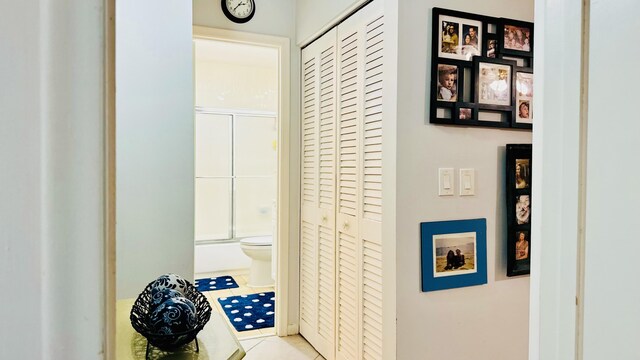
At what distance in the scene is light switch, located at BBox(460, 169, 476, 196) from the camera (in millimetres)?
2014

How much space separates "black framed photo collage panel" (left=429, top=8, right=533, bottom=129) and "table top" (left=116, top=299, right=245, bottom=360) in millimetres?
1273

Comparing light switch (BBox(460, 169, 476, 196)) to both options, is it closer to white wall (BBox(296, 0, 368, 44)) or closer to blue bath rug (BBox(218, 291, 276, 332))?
white wall (BBox(296, 0, 368, 44))

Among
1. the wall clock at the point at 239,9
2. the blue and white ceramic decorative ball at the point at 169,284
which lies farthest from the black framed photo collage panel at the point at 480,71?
the wall clock at the point at 239,9

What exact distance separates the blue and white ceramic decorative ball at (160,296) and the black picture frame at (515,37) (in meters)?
1.80

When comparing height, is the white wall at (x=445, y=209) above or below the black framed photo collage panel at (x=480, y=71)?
below

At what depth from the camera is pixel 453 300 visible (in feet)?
6.58

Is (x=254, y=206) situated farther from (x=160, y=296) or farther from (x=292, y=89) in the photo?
(x=160, y=296)

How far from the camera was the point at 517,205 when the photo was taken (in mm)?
2107

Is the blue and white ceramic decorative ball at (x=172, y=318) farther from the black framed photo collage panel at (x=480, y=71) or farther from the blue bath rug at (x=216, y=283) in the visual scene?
the blue bath rug at (x=216, y=283)

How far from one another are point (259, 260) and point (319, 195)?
1.68 meters

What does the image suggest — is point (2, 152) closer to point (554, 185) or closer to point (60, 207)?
point (60, 207)

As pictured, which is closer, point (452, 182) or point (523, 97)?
point (452, 182)

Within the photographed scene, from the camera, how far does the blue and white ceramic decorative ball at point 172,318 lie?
1.06 meters

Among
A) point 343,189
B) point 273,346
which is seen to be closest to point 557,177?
point 343,189
